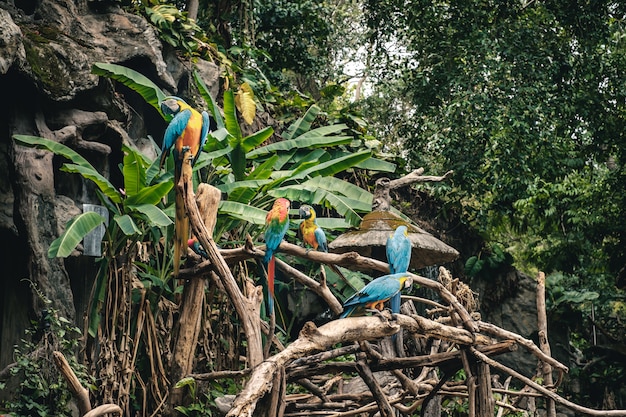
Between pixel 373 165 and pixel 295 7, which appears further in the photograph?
pixel 295 7

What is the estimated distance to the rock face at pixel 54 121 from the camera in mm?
5223

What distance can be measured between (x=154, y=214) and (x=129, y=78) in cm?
159

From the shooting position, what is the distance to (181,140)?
3973 millimetres

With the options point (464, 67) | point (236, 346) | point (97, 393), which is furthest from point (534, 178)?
point (97, 393)

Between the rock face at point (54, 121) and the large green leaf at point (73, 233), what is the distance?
406mm

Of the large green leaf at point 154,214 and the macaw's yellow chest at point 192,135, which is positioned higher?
the macaw's yellow chest at point 192,135

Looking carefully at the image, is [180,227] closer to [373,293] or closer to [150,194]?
[373,293]

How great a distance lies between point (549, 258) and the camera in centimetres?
929

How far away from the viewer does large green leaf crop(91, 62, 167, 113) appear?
5.98 m

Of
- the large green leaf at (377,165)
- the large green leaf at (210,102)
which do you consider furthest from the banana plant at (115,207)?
the large green leaf at (377,165)

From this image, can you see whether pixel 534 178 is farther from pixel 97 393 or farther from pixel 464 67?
pixel 97 393

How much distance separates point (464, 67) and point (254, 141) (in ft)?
10.4

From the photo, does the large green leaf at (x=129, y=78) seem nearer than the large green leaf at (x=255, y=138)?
Yes

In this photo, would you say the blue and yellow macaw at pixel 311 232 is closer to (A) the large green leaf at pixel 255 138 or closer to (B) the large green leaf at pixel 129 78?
(A) the large green leaf at pixel 255 138
